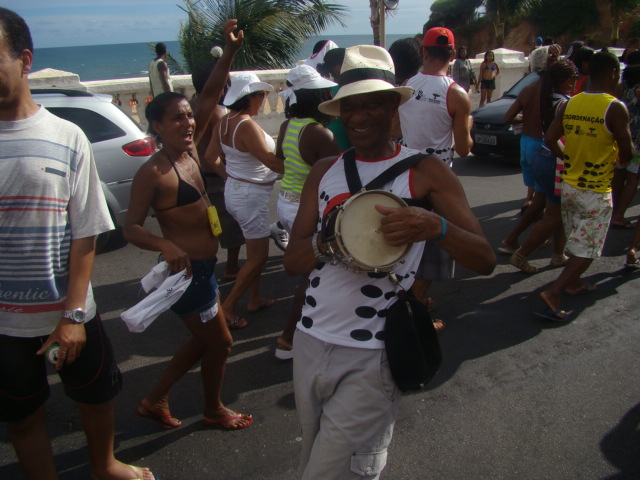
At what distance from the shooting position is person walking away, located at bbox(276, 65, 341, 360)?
141 inches

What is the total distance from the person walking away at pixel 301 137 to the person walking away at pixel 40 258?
1522 mm

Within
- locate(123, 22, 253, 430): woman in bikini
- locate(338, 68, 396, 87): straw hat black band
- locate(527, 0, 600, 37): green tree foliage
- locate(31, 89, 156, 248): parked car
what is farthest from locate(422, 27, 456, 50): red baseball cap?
locate(527, 0, 600, 37): green tree foliage

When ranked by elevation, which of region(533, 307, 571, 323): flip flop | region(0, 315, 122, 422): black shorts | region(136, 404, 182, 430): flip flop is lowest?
region(533, 307, 571, 323): flip flop

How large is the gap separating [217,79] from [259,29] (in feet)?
35.2

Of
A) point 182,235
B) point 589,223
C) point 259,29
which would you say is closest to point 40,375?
point 182,235

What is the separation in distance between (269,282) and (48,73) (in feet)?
20.0

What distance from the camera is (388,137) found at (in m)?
2.04

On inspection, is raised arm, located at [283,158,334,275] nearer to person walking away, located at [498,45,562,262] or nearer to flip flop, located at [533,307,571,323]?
flip flop, located at [533,307,571,323]

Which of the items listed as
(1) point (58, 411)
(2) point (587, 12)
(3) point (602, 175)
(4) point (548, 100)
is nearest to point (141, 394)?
(1) point (58, 411)

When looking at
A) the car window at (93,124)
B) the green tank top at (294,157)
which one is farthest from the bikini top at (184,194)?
the car window at (93,124)

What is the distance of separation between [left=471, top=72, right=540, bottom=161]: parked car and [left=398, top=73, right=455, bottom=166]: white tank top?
508 centimetres

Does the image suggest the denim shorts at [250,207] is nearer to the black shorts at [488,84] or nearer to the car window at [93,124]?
the car window at [93,124]

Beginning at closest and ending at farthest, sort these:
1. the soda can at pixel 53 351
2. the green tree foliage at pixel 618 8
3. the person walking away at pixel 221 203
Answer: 1. the soda can at pixel 53 351
2. the person walking away at pixel 221 203
3. the green tree foliage at pixel 618 8

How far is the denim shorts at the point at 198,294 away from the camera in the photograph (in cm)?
275
